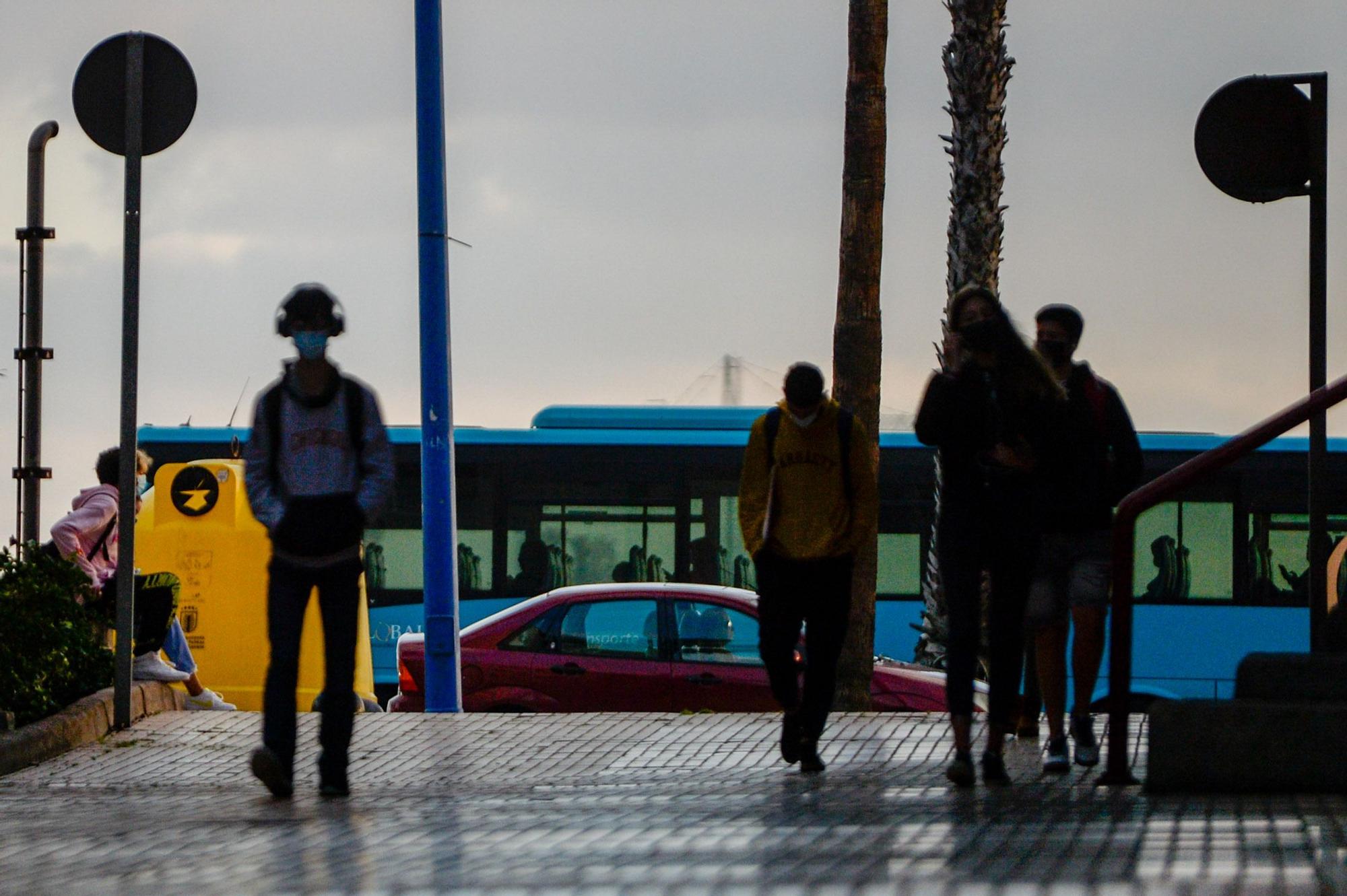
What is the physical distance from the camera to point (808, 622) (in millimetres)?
8109

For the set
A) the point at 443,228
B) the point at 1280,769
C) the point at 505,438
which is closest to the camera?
the point at 1280,769

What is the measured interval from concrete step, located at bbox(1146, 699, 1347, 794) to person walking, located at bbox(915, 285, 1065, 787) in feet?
2.48

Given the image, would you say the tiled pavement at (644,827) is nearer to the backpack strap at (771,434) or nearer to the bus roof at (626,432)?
the backpack strap at (771,434)

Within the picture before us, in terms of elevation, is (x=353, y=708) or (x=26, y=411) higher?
(x=26, y=411)

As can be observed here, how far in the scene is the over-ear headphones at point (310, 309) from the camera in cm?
729

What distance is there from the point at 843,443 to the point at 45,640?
14.3 ft

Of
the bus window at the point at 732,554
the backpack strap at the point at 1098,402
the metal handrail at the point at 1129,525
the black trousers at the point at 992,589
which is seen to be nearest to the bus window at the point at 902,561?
the bus window at the point at 732,554

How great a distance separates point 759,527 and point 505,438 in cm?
1269

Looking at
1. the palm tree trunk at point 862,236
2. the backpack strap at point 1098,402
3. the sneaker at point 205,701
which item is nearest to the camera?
the backpack strap at point 1098,402

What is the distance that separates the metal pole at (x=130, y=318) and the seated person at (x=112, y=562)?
1.05m

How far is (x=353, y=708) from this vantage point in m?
7.33

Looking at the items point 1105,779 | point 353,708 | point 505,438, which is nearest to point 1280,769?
point 1105,779

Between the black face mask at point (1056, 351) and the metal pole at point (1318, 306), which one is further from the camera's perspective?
the metal pole at point (1318, 306)

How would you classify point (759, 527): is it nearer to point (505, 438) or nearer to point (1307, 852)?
point (1307, 852)
